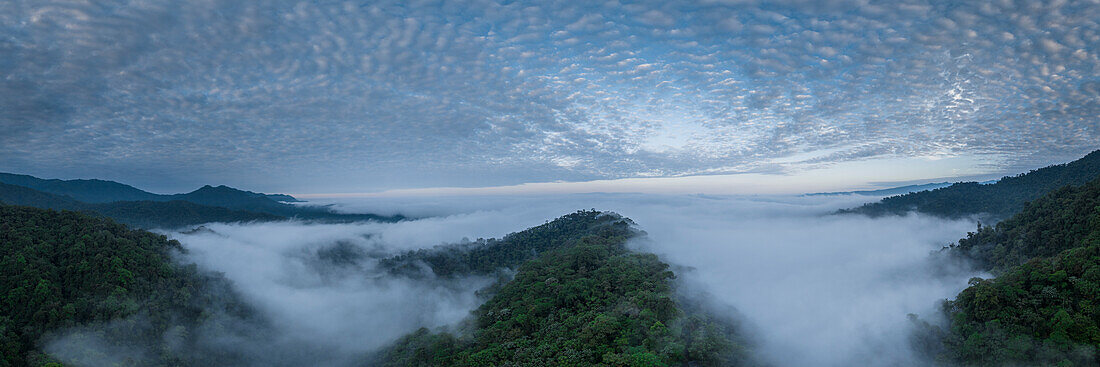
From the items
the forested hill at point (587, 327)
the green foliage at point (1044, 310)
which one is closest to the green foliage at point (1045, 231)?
the green foliage at point (1044, 310)

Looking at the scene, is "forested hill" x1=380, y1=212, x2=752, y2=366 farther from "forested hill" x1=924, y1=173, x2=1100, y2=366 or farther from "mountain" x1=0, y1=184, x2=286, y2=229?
"mountain" x1=0, y1=184, x2=286, y2=229

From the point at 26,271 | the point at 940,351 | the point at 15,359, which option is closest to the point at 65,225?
the point at 26,271

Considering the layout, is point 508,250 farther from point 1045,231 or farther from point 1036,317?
point 1036,317

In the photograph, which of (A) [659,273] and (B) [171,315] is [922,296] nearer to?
(A) [659,273]

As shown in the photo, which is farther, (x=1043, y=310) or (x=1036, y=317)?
(x=1043, y=310)

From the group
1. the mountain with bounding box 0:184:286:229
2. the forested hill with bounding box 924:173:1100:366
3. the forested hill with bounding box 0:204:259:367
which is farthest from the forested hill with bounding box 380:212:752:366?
the mountain with bounding box 0:184:286:229

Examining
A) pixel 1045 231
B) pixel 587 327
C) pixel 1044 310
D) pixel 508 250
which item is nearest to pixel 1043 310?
pixel 1044 310
